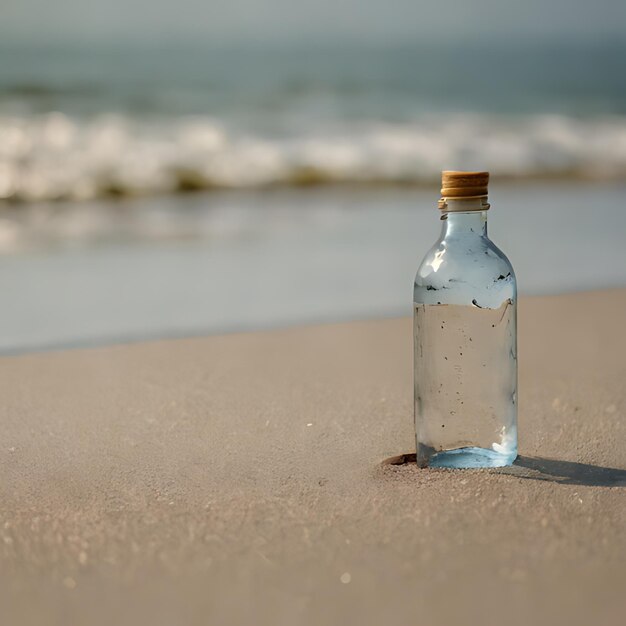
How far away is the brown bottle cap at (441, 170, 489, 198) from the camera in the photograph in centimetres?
134

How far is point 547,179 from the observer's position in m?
6.45

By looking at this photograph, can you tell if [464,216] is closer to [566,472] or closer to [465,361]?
[465,361]

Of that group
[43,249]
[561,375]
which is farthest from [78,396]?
[43,249]

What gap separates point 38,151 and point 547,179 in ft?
10.6

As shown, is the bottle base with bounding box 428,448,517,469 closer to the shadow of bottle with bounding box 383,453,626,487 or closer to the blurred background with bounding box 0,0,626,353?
the shadow of bottle with bounding box 383,453,626,487

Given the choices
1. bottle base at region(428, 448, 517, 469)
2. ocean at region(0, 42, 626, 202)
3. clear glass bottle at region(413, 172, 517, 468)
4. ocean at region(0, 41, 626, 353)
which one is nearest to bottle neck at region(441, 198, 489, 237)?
clear glass bottle at region(413, 172, 517, 468)

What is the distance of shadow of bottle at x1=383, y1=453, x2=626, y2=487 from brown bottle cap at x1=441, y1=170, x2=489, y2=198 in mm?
389

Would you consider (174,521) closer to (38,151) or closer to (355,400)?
(355,400)

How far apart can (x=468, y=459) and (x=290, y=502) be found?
276 mm

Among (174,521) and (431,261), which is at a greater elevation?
(431,261)

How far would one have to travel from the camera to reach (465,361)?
1.44 meters

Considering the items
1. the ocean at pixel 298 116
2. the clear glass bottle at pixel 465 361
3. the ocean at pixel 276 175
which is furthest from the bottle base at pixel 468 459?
the ocean at pixel 298 116

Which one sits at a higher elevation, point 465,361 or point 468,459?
point 465,361

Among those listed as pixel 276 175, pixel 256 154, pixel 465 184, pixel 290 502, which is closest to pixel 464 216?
pixel 465 184
